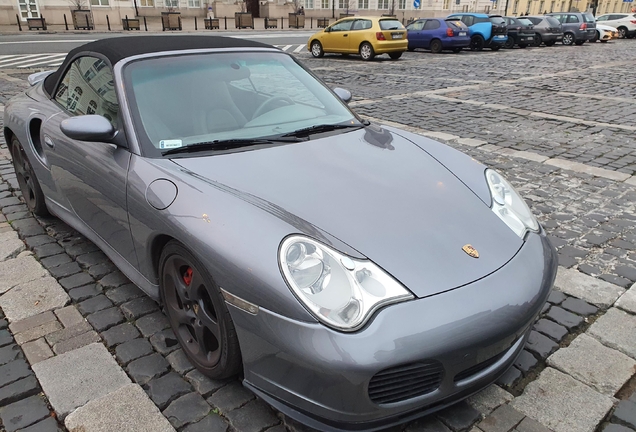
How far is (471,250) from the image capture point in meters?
2.17

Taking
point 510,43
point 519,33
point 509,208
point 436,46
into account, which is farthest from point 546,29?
point 509,208

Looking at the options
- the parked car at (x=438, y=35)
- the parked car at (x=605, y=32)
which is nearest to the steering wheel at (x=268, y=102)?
the parked car at (x=438, y=35)

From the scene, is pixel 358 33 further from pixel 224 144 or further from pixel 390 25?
pixel 224 144

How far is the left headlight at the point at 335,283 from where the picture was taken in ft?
6.04

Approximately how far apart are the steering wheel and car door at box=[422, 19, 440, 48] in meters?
19.1

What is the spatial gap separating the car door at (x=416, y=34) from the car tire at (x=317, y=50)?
447 cm

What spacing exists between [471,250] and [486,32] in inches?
870

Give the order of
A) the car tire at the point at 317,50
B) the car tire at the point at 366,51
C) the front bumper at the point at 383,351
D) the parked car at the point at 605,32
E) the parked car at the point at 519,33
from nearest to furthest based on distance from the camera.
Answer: the front bumper at the point at 383,351 → the car tire at the point at 366,51 → the car tire at the point at 317,50 → the parked car at the point at 519,33 → the parked car at the point at 605,32

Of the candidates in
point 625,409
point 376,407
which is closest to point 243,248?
point 376,407

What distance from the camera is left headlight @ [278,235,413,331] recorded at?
1.84 metres

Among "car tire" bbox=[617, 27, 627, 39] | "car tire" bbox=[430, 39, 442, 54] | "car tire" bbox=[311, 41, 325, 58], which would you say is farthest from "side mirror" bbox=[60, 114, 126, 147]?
"car tire" bbox=[617, 27, 627, 39]

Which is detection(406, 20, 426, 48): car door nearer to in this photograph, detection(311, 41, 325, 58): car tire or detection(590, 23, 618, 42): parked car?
detection(311, 41, 325, 58): car tire

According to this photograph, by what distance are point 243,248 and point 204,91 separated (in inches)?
51.3

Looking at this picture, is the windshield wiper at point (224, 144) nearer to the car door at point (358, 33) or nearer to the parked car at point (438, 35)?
the car door at point (358, 33)
